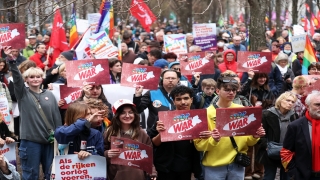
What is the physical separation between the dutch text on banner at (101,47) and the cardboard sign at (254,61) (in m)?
2.90

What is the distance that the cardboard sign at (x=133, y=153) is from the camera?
6.34 meters

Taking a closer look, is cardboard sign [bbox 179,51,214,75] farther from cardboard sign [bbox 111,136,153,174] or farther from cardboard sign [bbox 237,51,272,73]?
cardboard sign [bbox 111,136,153,174]

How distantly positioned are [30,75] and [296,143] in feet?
10.8

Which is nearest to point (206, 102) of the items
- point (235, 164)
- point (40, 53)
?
point (235, 164)

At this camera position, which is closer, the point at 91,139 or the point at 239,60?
the point at 91,139

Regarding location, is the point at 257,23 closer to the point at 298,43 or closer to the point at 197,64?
the point at 298,43

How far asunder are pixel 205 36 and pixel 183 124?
10.2 metres

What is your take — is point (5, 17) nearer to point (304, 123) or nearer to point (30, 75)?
point (30, 75)

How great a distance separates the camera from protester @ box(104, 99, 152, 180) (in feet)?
21.4

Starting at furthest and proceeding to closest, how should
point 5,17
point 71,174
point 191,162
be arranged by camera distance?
1. point 5,17
2. point 191,162
3. point 71,174

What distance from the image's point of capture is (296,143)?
640 cm

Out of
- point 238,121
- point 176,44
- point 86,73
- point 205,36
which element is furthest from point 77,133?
point 205,36

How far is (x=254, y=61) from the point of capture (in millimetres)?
10398

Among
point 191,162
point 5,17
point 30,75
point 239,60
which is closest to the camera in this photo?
point 191,162
